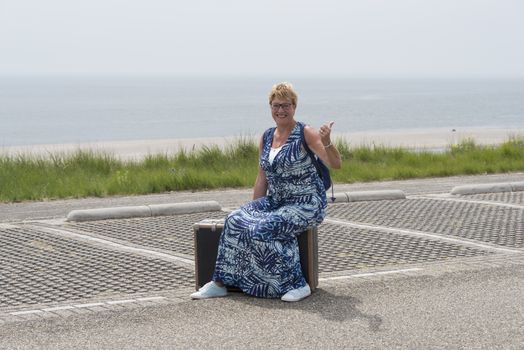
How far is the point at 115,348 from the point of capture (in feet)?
23.8

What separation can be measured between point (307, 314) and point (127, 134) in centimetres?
4999

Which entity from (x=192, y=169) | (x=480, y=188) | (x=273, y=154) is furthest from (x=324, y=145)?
(x=192, y=169)

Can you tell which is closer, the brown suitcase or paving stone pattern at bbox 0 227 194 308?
the brown suitcase

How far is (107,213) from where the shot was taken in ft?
44.4

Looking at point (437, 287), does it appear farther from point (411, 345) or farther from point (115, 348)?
point (115, 348)

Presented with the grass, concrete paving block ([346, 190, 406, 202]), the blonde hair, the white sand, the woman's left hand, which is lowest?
the white sand

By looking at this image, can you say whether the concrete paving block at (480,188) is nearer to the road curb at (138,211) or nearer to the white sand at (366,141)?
the road curb at (138,211)

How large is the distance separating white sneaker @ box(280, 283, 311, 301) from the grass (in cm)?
902

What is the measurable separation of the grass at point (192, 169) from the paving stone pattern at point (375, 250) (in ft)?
21.1

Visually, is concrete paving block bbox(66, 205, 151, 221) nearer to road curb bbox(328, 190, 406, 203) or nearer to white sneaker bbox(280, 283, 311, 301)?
road curb bbox(328, 190, 406, 203)

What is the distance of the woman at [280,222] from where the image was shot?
874cm

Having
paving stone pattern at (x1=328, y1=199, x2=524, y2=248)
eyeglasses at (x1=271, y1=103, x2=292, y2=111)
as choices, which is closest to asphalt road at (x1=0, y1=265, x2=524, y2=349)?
eyeglasses at (x1=271, y1=103, x2=292, y2=111)

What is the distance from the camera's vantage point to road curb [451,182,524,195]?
16531mm

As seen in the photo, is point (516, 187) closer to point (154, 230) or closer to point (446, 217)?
point (446, 217)
